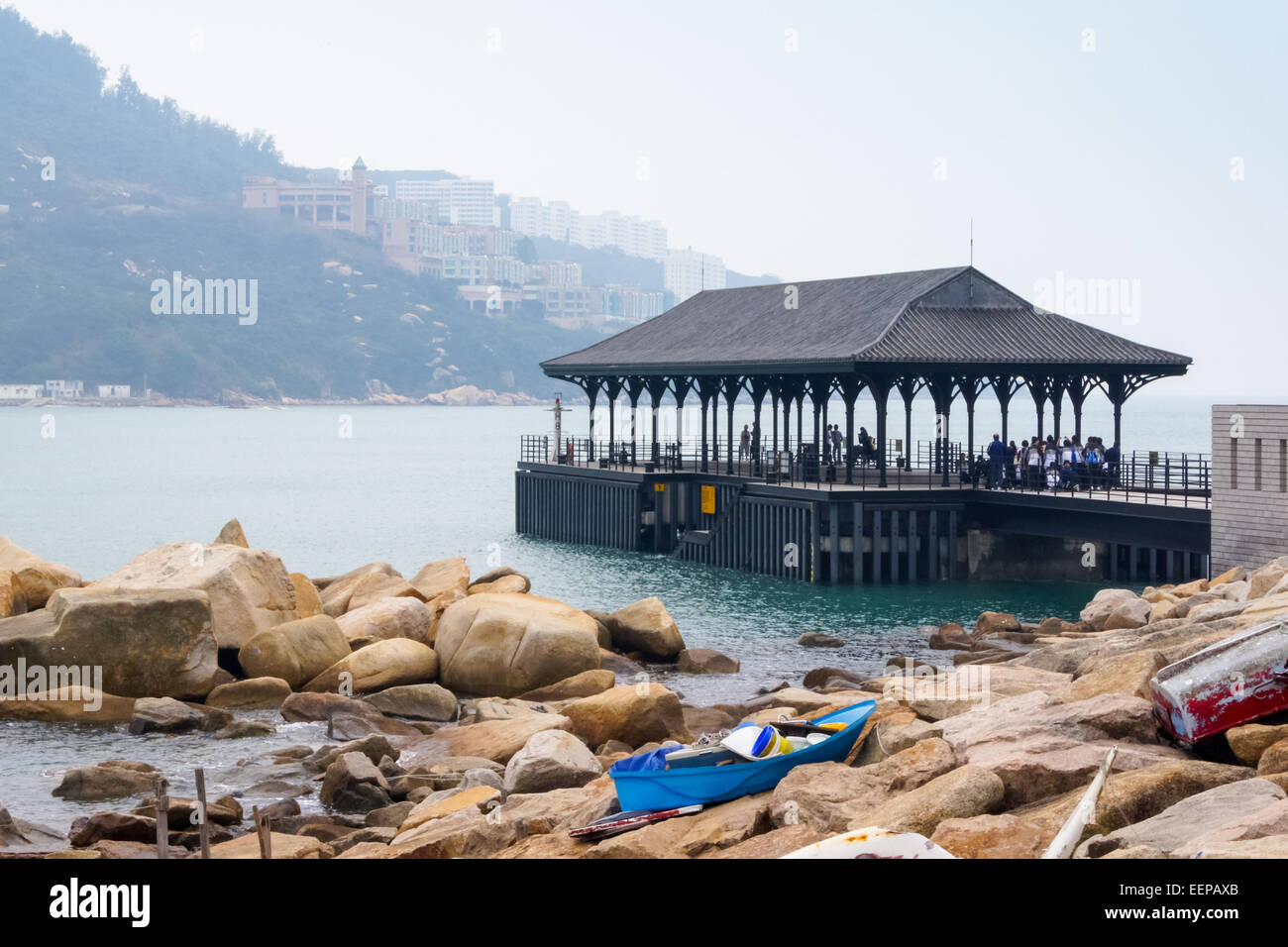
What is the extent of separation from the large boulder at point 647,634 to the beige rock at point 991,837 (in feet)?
63.8

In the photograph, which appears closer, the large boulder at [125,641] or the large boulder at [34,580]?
the large boulder at [125,641]

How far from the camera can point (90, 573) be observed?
193 ft

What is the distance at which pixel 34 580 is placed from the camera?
32.6m

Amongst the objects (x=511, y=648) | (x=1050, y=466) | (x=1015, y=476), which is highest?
(x=1050, y=466)

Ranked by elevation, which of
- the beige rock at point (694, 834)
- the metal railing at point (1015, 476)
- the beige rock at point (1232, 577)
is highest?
the metal railing at point (1015, 476)

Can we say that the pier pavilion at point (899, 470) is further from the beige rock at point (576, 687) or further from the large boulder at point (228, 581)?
the large boulder at point (228, 581)

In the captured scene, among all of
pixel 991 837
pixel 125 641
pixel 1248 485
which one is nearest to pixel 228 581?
pixel 125 641

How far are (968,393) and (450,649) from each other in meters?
24.9

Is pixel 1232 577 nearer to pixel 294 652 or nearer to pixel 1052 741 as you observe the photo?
pixel 294 652

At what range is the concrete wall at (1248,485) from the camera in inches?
1355

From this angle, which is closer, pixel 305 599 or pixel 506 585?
pixel 305 599

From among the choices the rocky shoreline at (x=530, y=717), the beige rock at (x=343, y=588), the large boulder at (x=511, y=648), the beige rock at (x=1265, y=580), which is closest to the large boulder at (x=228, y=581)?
the rocky shoreline at (x=530, y=717)

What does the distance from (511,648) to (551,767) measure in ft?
27.2
